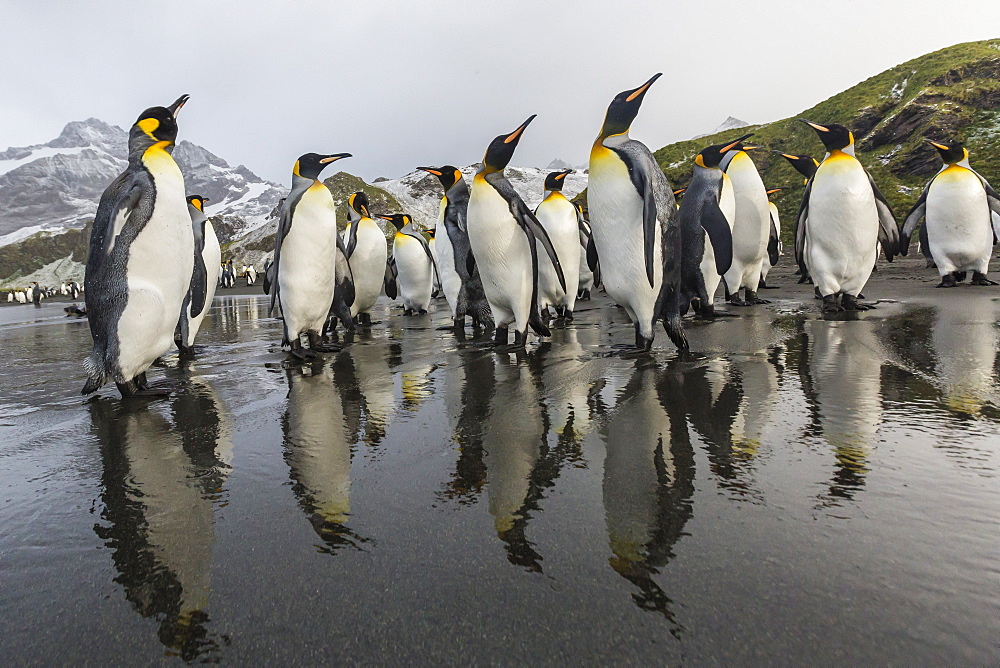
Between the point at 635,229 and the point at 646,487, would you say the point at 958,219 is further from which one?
the point at 646,487

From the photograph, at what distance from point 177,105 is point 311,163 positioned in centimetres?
127

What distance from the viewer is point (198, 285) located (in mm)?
5719

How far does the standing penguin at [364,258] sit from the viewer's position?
312 inches

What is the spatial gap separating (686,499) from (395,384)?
2.41 metres

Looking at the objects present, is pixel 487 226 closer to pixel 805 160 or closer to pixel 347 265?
pixel 347 265

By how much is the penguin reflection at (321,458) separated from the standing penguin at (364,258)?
4259mm

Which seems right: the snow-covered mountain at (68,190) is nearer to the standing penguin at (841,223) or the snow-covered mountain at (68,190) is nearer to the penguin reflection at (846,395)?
the standing penguin at (841,223)

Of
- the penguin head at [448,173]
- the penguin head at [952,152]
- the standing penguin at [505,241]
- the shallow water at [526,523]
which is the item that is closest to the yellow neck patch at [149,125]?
the shallow water at [526,523]

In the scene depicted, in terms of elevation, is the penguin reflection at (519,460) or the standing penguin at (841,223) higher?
the standing penguin at (841,223)

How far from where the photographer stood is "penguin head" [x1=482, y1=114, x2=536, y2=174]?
482 centimetres

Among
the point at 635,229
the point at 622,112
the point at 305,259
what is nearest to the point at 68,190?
the point at 305,259

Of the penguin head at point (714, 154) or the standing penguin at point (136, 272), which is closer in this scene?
the standing penguin at point (136, 272)

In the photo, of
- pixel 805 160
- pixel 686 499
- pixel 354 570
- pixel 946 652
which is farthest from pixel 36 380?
pixel 805 160

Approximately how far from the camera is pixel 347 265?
22.5 ft
